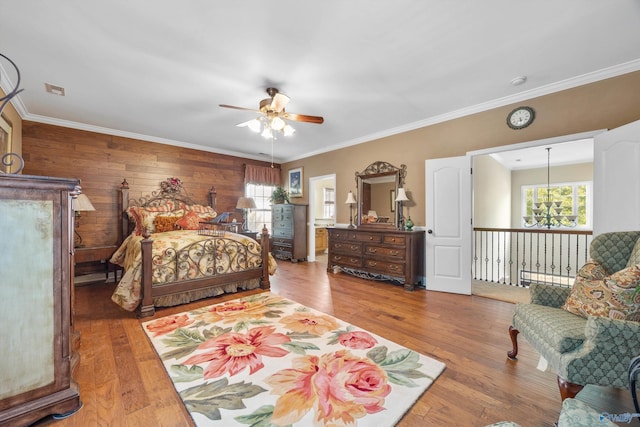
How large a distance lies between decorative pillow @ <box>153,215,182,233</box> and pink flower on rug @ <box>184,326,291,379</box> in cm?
288

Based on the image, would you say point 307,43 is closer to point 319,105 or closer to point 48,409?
point 319,105

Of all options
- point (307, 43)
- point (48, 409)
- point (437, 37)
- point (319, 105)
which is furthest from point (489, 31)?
point (48, 409)

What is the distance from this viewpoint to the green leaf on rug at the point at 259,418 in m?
1.43

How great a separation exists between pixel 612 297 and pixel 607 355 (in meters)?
0.39

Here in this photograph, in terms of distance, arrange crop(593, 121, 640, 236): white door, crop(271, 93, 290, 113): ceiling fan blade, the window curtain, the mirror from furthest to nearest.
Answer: the window curtain
the mirror
crop(271, 93, 290, 113): ceiling fan blade
crop(593, 121, 640, 236): white door

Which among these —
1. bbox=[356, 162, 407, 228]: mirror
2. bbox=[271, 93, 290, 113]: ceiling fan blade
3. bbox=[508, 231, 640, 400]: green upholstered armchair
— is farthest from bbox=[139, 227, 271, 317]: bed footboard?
bbox=[508, 231, 640, 400]: green upholstered armchair

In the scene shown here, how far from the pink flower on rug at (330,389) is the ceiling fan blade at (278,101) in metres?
2.55

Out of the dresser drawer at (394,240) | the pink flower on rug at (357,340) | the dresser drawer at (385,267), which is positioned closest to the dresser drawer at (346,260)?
the dresser drawer at (385,267)

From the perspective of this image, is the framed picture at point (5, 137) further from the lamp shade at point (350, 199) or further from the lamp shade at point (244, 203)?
the lamp shade at point (350, 199)

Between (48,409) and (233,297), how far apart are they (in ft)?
7.22

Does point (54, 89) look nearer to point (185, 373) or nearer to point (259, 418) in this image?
point (185, 373)

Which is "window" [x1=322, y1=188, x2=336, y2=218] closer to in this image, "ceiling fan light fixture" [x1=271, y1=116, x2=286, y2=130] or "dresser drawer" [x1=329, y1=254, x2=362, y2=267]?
"dresser drawer" [x1=329, y1=254, x2=362, y2=267]

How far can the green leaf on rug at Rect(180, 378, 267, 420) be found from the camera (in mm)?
1543

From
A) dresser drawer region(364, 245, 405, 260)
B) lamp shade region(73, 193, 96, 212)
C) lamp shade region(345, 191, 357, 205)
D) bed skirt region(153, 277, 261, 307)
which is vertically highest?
lamp shade region(345, 191, 357, 205)
